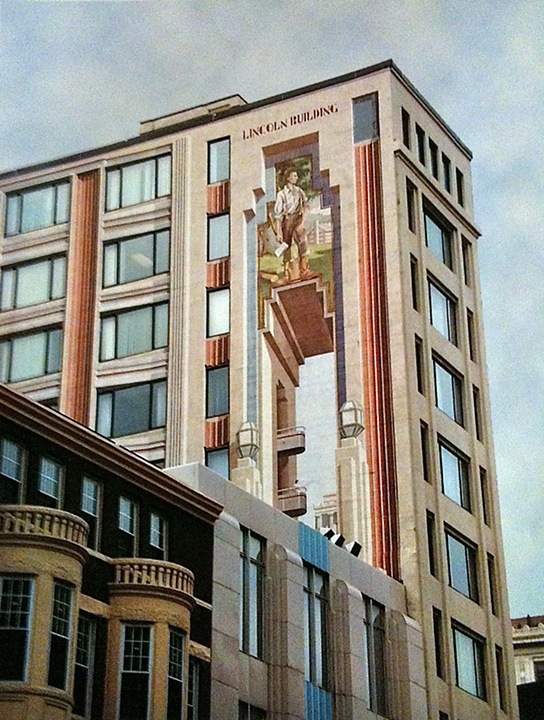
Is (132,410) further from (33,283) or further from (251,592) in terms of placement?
(251,592)

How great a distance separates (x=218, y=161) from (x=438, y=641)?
85.6 feet

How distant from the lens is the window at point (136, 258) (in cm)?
6762

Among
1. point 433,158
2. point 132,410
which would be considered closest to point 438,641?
point 132,410

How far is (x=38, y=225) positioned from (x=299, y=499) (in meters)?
20.9

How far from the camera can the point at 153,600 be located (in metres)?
39.8

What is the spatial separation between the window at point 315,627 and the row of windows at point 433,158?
964 inches

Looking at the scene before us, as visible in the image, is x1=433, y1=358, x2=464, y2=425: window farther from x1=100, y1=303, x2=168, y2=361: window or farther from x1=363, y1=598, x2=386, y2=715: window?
x1=100, y1=303, x2=168, y2=361: window

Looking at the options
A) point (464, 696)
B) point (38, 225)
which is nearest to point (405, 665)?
point (464, 696)

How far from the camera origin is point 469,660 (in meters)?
59.1

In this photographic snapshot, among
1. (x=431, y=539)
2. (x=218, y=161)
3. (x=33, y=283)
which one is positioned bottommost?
(x=431, y=539)

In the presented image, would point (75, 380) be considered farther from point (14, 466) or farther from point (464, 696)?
point (14, 466)

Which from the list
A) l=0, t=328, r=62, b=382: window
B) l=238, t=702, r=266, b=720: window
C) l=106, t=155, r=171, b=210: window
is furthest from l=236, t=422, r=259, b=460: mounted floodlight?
l=238, t=702, r=266, b=720: window

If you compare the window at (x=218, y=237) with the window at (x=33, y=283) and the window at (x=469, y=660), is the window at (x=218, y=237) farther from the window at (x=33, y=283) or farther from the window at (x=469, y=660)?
the window at (x=469, y=660)

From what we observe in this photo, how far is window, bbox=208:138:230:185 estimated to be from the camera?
2689 inches
